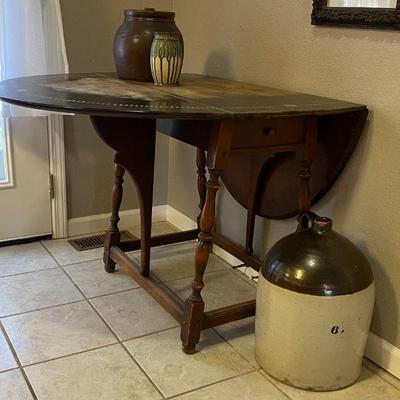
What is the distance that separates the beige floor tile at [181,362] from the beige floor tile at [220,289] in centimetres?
25

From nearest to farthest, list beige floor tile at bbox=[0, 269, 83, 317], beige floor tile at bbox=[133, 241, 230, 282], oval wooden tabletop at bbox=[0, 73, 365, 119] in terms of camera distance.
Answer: oval wooden tabletop at bbox=[0, 73, 365, 119] → beige floor tile at bbox=[0, 269, 83, 317] → beige floor tile at bbox=[133, 241, 230, 282]

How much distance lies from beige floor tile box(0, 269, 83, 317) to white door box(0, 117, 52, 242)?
362 mm

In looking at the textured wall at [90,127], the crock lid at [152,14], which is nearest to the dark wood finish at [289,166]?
the crock lid at [152,14]

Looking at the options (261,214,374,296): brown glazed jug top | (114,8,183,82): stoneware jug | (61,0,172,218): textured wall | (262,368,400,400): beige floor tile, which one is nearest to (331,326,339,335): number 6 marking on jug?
(261,214,374,296): brown glazed jug top

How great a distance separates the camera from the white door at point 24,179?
2506 millimetres

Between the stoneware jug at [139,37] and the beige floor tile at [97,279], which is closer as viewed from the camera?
the stoneware jug at [139,37]

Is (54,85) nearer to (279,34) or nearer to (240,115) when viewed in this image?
(240,115)

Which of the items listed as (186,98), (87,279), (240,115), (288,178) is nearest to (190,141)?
(186,98)

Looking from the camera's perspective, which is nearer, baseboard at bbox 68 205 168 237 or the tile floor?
the tile floor

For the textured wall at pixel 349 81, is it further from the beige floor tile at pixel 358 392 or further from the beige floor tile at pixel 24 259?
the beige floor tile at pixel 24 259

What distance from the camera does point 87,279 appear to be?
2344mm

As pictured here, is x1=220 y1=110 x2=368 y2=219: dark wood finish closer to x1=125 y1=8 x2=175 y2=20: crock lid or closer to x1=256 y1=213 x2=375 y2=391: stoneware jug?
x1=256 y1=213 x2=375 y2=391: stoneware jug

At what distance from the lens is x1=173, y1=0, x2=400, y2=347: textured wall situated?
1.70m

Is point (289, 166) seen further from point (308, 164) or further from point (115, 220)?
point (115, 220)
